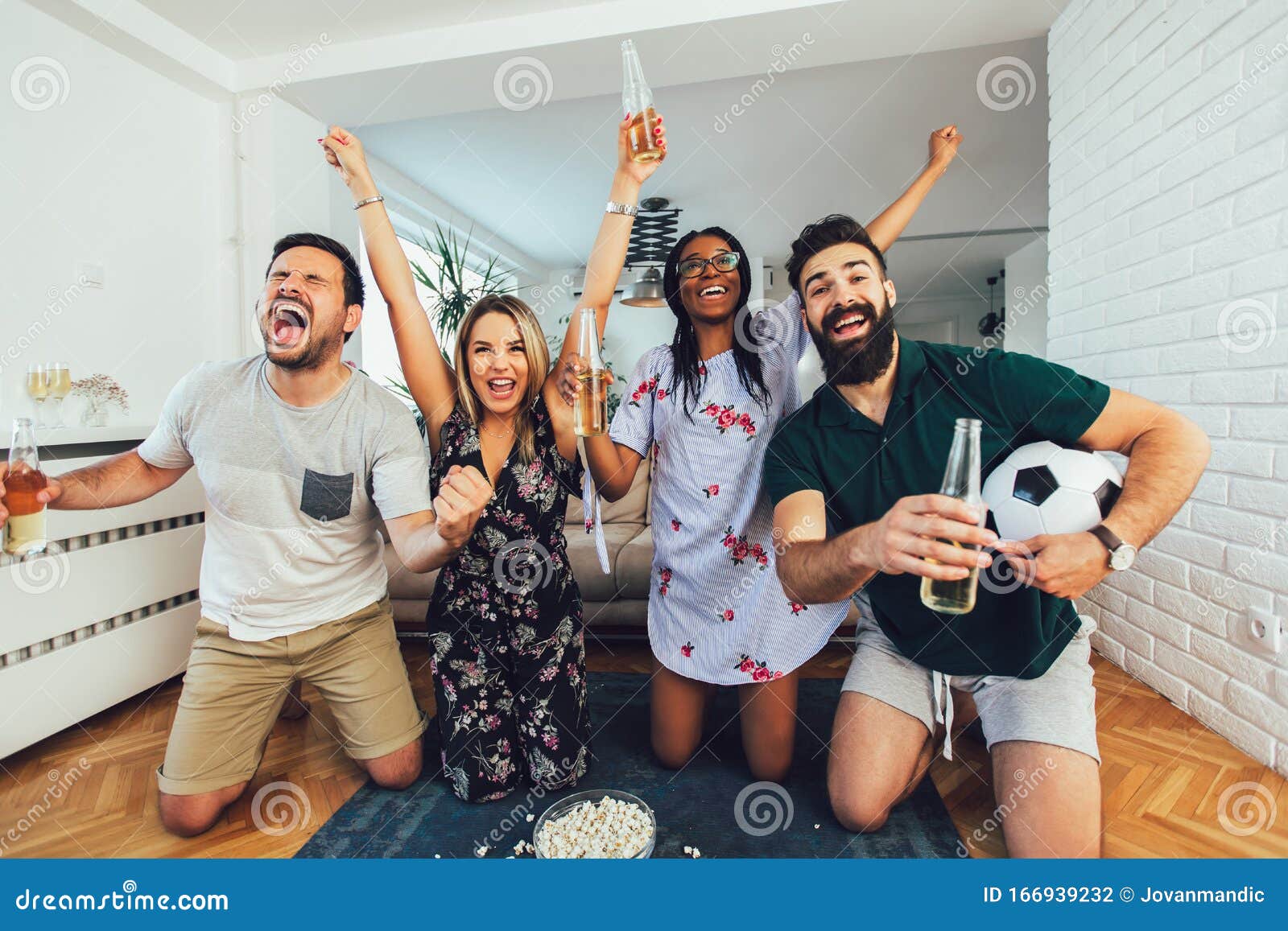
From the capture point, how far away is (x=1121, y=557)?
1097 millimetres

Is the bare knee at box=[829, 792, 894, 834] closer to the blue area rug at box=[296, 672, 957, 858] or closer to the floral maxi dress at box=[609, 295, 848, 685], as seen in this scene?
the blue area rug at box=[296, 672, 957, 858]

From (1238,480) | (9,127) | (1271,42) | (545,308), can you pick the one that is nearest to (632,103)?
(1271,42)

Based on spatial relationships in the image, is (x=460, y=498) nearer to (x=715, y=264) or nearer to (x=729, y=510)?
(x=729, y=510)

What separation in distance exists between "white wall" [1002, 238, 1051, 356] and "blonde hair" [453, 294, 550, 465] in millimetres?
6563

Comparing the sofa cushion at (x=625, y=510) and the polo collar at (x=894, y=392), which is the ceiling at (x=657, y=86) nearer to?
the polo collar at (x=894, y=392)

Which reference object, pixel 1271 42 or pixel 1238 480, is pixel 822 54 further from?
pixel 1238 480

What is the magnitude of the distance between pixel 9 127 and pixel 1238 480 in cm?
394

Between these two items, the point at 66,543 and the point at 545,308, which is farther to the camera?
the point at 545,308

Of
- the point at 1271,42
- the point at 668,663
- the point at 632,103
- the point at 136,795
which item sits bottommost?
the point at 136,795

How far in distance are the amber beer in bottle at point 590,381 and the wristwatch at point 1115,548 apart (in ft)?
2.95

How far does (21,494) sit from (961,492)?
69.7 inches

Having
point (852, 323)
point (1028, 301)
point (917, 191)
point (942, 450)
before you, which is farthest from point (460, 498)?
point (1028, 301)
